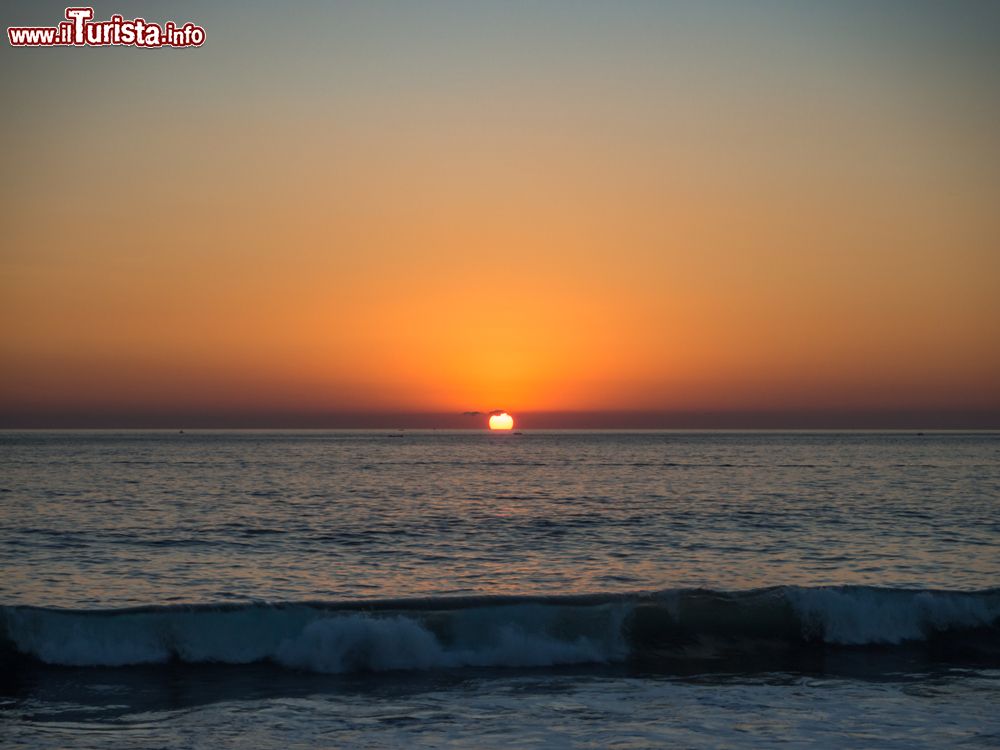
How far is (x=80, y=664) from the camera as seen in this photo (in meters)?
17.1

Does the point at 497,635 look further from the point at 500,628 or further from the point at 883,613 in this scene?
the point at 883,613

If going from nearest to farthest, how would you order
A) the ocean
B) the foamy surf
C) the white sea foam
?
the ocean
the foamy surf
the white sea foam

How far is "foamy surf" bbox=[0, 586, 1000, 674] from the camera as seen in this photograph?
17531 mm

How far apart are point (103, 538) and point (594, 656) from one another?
20746mm

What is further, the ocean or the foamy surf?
the foamy surf

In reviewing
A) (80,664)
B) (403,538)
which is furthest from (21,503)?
(80,664)

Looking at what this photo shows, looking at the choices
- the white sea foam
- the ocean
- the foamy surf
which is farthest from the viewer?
the white sea foam

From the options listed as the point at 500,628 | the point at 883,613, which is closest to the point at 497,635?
the point at 500,628

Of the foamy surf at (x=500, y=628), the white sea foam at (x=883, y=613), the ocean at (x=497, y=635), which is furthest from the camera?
the white sea foam at (x=883, y=613)

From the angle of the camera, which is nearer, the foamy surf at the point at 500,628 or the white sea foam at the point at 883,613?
the foamy surf at the point at 500,628

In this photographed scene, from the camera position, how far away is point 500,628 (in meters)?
18.5

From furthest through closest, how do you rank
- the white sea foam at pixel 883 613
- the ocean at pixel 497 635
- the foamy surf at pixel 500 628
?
the white sea foam at pixel 883 613, the foamy surf at pixel 500 628, the ocean at pixel 497 635

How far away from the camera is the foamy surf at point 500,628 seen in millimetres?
17531

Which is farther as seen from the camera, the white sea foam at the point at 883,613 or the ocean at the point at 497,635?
the white sea foam at the point at 883,613
